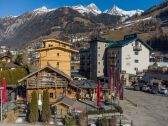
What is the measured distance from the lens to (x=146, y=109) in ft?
163

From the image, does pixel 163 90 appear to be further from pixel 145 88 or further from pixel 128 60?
pixel 128 60

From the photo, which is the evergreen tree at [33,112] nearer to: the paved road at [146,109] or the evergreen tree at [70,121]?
the evergreen tree at [70,121]

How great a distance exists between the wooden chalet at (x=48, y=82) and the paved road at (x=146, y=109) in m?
8.83

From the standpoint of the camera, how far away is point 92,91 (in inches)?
2238

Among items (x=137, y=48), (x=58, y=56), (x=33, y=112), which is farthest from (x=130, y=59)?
(x=33, y=112)

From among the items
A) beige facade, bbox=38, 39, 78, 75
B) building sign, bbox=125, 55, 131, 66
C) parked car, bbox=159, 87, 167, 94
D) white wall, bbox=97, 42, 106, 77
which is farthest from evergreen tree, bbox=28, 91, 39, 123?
white wall, bbox=97, 42, 106, 77

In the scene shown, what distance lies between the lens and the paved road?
136 ft

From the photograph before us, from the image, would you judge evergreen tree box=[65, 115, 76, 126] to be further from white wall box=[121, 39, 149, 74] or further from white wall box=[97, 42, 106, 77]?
white wall box=[97, 42, 106, 77]

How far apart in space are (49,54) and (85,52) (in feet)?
125

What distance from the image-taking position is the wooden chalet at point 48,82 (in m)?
50.5

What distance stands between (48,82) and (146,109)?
13.8 meters

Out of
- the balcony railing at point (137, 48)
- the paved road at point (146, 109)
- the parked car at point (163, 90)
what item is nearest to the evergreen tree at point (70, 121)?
the paved road at point (146, 109)

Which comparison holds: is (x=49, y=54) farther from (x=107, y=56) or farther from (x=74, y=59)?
(x=74, y=59)

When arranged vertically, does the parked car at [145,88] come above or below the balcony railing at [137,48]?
below
